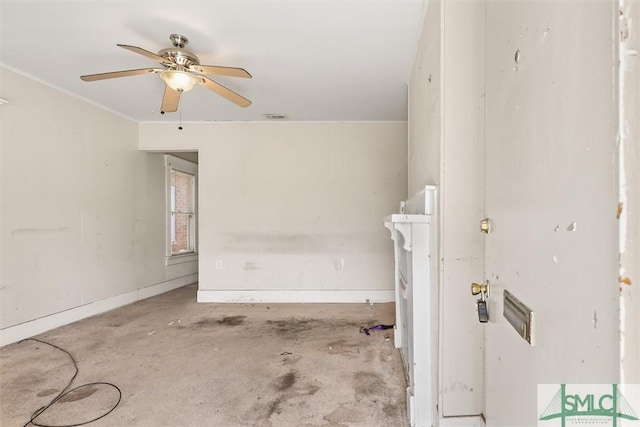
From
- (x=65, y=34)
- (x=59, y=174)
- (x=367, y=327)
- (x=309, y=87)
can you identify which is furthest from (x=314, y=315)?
(x=65, y=34)

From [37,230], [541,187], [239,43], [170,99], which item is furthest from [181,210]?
[541,187]

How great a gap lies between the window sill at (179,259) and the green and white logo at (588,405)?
5275mm

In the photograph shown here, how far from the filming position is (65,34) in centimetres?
235

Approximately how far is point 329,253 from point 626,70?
409cm

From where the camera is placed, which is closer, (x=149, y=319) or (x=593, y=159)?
(x=593, y=159)

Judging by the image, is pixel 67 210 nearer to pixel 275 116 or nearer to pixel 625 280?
pixel 275 116

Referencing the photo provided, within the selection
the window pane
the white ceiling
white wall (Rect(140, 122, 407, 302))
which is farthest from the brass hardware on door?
the window pane

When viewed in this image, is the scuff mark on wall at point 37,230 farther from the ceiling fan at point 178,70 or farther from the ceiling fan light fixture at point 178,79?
the ceiling fan light fixture at point 178,79

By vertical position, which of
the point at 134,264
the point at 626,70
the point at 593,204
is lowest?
the point at 134,264

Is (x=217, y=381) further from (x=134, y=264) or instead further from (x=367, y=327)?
(x=134, y=264)

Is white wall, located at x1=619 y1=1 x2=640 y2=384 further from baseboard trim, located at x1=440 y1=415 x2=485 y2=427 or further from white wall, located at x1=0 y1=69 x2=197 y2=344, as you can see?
white wall, located at x1=0 y1=69 x2=197 y2=344

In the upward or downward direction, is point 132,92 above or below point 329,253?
above

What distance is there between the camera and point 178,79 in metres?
2.32

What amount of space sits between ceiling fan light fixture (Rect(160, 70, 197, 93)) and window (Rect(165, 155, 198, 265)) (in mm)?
3049
